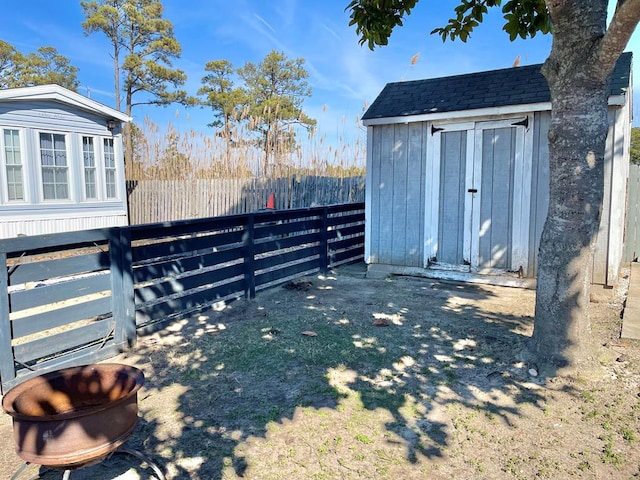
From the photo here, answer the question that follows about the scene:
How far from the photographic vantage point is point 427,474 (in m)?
2.31

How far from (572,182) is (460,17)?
295 cm

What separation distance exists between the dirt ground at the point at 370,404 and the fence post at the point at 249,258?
29.2 inches

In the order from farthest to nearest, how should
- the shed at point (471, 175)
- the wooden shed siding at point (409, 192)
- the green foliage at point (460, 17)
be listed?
the wooden shed siding at point (409, 192), the shed at point (471, 175), the green foliage at point (460, 17)

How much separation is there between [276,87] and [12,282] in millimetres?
20495

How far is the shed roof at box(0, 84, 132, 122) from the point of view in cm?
997

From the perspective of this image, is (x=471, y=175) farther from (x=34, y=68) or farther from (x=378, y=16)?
(x=34, y=68)

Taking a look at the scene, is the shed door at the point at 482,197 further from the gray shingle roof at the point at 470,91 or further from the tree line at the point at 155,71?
the tree line at the point at 155,71

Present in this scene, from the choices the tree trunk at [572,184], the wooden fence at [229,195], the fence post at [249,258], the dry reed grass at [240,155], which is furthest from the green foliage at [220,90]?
the tree trunk at [572,184]

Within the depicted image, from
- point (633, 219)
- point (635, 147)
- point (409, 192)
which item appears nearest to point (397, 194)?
point (409, 192)

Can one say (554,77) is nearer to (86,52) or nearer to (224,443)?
(224,443)

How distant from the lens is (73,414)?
1.88 m

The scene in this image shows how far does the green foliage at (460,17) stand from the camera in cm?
474

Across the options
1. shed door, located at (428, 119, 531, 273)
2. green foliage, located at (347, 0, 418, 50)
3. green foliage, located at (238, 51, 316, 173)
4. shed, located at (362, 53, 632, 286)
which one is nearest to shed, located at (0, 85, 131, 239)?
shed, located at (362, 53, 632, 286)

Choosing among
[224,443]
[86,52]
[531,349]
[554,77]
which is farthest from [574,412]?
[86,52]
